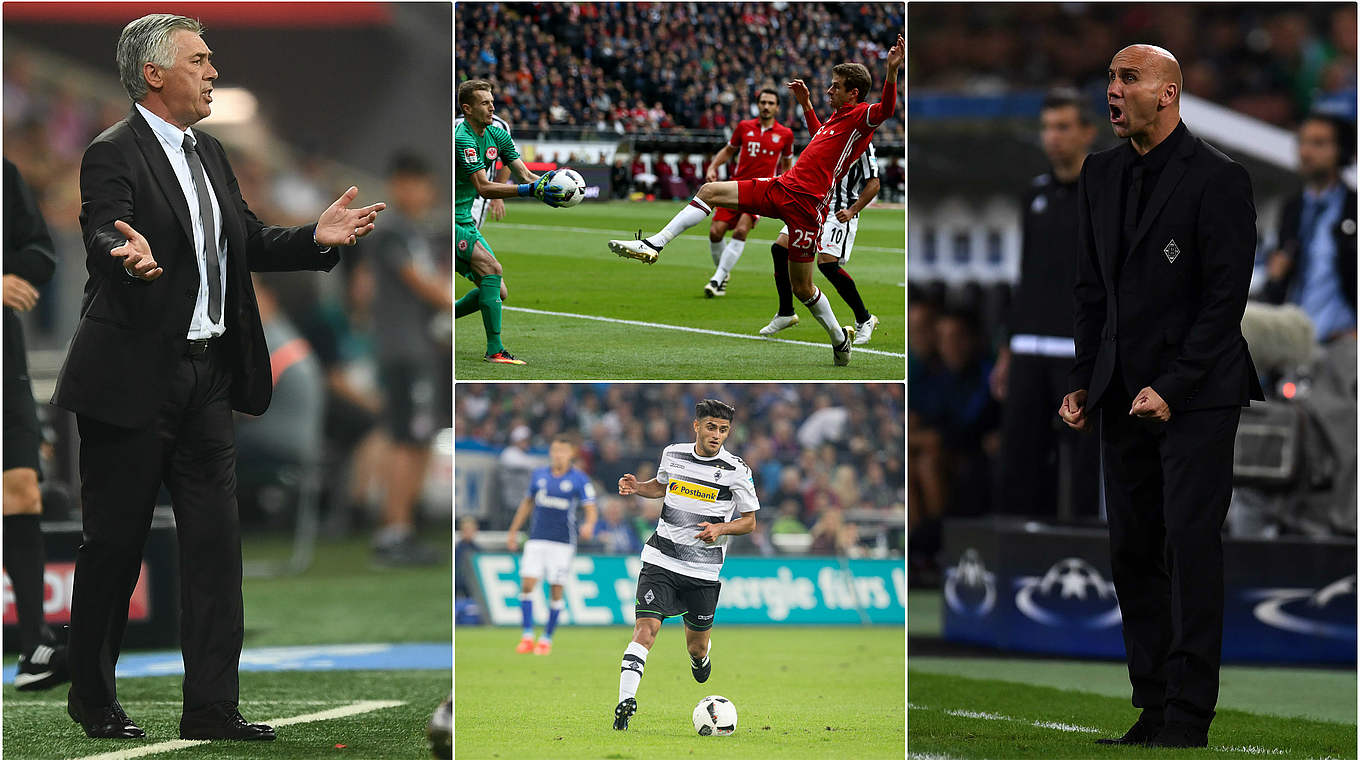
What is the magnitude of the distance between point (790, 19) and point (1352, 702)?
4103mm

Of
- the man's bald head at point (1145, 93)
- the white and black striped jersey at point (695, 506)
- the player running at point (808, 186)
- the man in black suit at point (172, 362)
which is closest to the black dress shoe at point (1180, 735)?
the white and black striped jersey at point (695, 506)

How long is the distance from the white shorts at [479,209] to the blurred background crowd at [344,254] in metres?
8.52

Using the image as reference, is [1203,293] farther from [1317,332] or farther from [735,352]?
[1317,332]

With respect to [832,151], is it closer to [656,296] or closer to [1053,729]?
[656,296]

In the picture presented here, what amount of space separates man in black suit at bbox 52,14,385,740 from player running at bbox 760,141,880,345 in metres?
1.36

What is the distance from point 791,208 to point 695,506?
3.38 feet

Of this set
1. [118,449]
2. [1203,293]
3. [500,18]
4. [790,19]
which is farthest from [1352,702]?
[118,449]

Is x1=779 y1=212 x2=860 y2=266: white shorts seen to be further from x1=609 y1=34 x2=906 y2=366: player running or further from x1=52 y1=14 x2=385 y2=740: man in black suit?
x1=52 y1=14 x2=385 y2=740: man in black suit

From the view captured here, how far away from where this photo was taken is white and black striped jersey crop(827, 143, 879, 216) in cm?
511

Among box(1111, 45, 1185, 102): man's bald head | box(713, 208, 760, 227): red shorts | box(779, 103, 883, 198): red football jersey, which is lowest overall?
box(713, 208, 760, 227): red shorts

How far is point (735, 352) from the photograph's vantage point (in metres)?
5.15

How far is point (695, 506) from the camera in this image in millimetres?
4879

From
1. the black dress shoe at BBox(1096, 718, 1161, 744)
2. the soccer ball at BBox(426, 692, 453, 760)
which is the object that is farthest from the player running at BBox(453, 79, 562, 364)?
the black dress shoe at BBox(1096, 718, 1161, 744)

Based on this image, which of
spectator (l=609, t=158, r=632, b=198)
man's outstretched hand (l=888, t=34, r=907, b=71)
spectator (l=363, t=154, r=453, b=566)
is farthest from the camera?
spectator (l=363, t=154, r=453, b=566)
